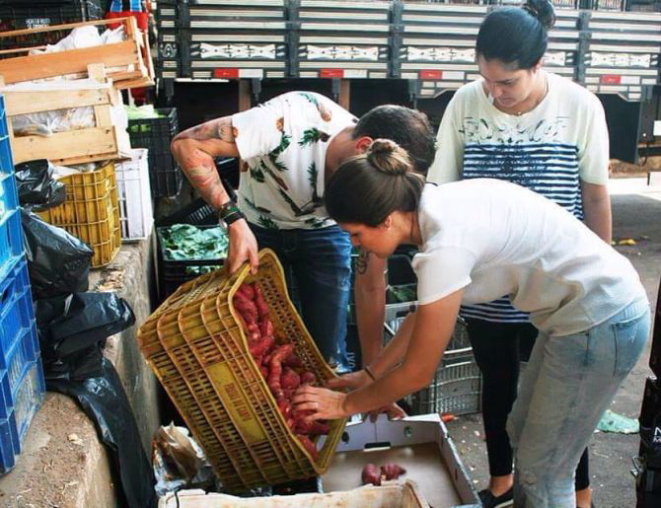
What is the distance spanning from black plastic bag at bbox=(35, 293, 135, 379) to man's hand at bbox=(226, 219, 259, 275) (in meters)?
0.40

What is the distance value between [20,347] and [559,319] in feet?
5.16

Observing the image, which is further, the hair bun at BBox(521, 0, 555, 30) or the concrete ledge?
the hair bun at BBox(521, 0, 555, 30)

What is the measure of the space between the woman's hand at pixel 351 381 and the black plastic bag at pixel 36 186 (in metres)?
1.23

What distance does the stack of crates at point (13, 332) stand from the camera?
5.99 ft

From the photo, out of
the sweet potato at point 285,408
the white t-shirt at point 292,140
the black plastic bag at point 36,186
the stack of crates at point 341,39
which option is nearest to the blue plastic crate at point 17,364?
the black plastic bag at point 36,186

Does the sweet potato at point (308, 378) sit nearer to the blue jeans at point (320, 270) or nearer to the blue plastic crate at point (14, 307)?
the blue jeans at point (320, 270)

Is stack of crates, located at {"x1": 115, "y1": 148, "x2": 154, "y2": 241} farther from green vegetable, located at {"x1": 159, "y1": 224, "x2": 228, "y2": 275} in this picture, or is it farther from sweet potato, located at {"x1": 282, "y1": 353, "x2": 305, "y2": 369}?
sweet potato, located at {"x1": 282, "y1": 353, "x2": 305, "y2": 369}

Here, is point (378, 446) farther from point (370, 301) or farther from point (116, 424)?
point (116, 424)

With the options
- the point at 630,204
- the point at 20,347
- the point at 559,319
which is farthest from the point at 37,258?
the point at 630,204

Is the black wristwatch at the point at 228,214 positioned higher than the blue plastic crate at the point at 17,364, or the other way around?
the black wristwatch at the point at 228,214

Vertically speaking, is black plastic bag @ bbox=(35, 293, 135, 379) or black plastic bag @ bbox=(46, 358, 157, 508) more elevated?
black plastic bag @ bbox=(35, 293, 135, 379)

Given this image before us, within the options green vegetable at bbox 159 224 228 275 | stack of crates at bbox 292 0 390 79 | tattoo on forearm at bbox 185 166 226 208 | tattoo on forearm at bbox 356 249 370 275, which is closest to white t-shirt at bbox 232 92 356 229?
tattoo on forearm at bbox 185 166 226 208

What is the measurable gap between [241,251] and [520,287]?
945mm

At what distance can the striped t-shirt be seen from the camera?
262 cm
